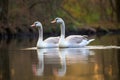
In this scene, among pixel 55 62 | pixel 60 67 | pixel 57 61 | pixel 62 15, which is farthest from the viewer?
pixel 62 15

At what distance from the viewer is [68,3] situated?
146 feet

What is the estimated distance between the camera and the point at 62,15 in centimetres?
4103

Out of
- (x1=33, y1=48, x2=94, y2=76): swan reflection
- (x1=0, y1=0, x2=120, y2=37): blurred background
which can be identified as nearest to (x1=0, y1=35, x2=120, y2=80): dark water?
(x1=33, y1=48, x2=94, y2=76): swan reflection

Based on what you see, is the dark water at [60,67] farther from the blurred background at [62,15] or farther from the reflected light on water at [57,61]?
the blurred background at [62,15]

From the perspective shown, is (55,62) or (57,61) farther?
(57,61)

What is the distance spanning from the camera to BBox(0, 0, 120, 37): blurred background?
37.4 metres

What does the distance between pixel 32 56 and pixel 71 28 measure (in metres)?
23.2

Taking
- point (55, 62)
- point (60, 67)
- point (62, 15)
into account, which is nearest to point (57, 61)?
point (55, 62)

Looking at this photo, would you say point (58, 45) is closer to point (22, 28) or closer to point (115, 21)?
point (22, 28)

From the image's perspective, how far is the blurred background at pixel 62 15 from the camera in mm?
37375

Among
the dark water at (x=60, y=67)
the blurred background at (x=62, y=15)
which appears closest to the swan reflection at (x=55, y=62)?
the dark water at (x=60, y=67)

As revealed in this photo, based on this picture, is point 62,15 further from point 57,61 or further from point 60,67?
point 60,67

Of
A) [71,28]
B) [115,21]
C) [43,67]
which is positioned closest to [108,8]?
[115,21]

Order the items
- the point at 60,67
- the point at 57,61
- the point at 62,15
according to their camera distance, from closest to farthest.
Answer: the point at 60,67, the point at 57,61, the point at 62,15
